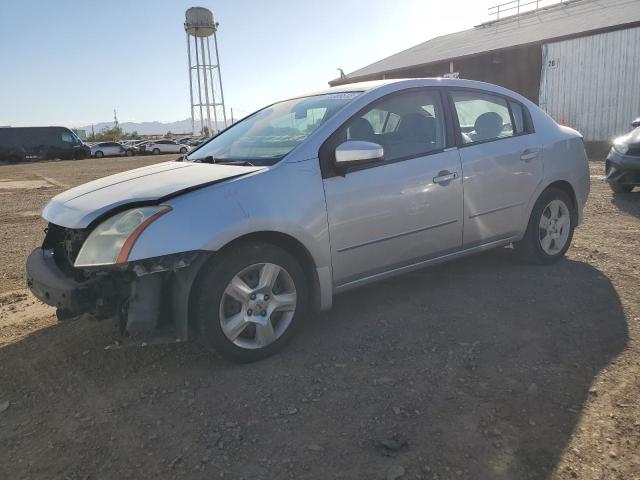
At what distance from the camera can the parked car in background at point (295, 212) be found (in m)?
2.75

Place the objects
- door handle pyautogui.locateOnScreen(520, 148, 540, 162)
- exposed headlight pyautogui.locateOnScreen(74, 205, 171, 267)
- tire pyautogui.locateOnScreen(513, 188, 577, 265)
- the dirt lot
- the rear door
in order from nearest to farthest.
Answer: the dirt lot < exposed headlight pyautogui.locateOnScreen(74, 205, 171, 267) < the rear door < door handle pyautogui.locateOnScreen(520, 148, 540, 162) < tire pyautogui.locateOnScreen(513, 188, 577, 265)

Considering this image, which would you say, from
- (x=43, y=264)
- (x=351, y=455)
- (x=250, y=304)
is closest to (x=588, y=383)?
(x=351, y=455)

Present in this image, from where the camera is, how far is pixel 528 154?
4270 mm

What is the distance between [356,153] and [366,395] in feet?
4.70

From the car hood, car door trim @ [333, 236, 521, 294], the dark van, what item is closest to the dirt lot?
car door trim @ [333, 236, 521, 294]

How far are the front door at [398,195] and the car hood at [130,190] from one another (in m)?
0.65

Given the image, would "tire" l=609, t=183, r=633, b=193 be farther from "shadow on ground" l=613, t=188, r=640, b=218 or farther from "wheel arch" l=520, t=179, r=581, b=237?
"wheel arch" l=520, t=179, r=581, b=237

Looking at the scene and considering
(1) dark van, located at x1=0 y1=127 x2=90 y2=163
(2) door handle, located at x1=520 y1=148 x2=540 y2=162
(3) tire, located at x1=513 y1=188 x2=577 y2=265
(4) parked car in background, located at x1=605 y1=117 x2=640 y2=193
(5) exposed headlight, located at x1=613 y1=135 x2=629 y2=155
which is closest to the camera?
(2) door handle, located at x1=520 y1=148 x2=540 y2=162

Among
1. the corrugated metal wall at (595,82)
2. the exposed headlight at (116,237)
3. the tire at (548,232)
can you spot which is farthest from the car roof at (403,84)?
the corrugated metal wall at (595,82)

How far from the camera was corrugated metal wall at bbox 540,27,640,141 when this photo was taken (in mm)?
16625

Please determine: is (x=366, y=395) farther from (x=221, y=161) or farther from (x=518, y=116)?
(x=518, y=116)

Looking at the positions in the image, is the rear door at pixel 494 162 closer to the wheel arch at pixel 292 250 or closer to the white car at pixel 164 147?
the wheel arch at pixel 292 250

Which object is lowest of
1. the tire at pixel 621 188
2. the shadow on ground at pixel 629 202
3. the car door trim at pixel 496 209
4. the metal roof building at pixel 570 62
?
the shadow on ground at pixel 629 202

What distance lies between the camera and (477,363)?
2.94 m
